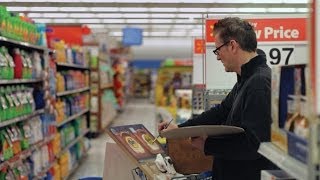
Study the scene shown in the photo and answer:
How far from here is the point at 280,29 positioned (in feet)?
12.2

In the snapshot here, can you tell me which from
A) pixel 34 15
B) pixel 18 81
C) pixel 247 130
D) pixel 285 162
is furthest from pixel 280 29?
pixel 34 15

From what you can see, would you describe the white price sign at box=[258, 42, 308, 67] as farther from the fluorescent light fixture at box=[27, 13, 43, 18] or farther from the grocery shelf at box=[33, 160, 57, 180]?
the fluorescent light fixture at box=[27, 13, 43, 18]

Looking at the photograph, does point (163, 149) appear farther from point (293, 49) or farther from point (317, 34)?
point (317, 34)

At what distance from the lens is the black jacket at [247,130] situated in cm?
240

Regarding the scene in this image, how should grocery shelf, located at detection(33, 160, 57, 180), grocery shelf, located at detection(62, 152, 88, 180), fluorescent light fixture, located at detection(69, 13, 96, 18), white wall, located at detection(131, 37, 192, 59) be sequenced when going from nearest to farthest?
grocery shelf, located at detection(33, 160, 57, 180), grocery shelf, located at detection(62, 152, 88, 180), fluorescent light fixture, located at detection(69, 13, 96, 18), white wall, located at detection(131, 37, 192, 59)

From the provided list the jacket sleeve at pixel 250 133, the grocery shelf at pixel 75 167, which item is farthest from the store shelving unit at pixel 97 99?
the jacket sleeve at pixel 250 133

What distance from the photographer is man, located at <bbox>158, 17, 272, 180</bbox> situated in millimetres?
2414

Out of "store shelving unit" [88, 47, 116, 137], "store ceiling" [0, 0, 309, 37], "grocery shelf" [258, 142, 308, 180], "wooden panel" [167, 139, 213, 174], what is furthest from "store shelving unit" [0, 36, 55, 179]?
"store shelving unit" [88, 47, 116, 137]

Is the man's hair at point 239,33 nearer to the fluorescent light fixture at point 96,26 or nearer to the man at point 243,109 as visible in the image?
the man at point 243,109

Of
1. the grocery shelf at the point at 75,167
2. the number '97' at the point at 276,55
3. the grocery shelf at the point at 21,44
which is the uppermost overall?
the grocery shelf at the point at 21,44

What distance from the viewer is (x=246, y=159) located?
2611mm

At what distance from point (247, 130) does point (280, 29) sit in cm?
157

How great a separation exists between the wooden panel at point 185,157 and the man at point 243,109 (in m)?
0.35

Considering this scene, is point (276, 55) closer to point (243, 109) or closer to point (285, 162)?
point (243, 109)
